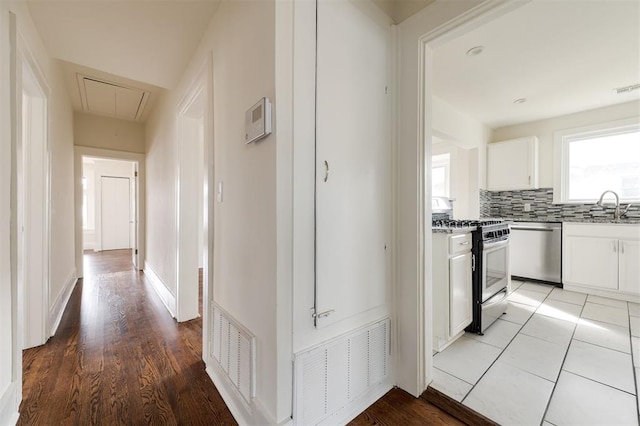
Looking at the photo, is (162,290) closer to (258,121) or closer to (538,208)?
(258,121)

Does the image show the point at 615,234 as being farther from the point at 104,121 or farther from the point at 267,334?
the point at 104,121

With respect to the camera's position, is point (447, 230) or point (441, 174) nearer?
point (447, 230)

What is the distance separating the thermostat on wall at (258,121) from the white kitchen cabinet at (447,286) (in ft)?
4.81

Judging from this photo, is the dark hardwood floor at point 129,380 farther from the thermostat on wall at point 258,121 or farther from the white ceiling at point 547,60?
the white ceiling at point 547,60

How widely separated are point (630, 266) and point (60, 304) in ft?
20.5

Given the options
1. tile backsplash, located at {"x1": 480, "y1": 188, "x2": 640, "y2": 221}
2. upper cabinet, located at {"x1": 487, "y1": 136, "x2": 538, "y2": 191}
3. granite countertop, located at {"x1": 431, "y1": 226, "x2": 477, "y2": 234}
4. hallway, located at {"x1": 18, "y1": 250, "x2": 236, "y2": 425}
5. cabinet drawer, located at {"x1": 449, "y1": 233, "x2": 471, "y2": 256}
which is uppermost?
upper cabinet, located at {"x1": 487, "y1": 136, "x2": 538, "y2": 191}

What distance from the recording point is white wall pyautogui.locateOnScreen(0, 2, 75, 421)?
1276 millimetres

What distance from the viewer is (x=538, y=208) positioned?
4062 mm

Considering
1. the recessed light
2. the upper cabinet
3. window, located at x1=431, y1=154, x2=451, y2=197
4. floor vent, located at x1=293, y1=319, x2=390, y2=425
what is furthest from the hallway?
the upper cabinet

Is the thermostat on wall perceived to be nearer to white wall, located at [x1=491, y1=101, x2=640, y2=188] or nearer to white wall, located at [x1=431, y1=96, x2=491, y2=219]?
white wall, located at [x1=431, y1=96, x2=491, y2=219]

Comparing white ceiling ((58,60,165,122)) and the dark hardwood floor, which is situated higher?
white ceiling ((58,60,165,122))

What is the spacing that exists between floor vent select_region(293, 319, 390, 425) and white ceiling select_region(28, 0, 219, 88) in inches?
84.7

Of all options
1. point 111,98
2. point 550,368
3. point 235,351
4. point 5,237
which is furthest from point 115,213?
point 550,368

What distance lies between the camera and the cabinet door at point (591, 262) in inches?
121
